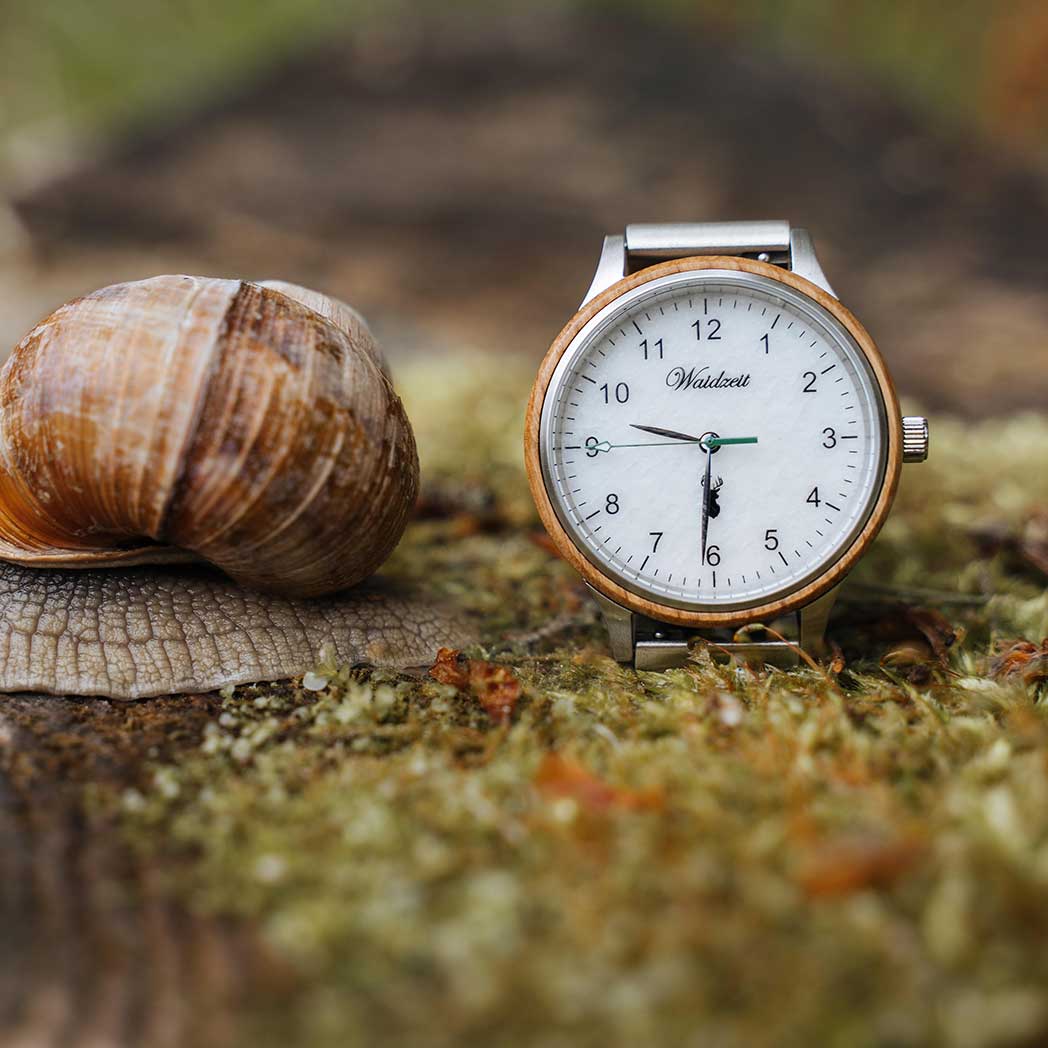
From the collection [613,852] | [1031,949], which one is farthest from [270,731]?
[1031,949]

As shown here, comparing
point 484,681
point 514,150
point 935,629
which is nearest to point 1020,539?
point 935,629

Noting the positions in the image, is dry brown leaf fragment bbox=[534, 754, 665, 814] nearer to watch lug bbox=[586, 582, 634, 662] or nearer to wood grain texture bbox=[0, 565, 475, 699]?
watch lug bbox=[586, 582, 634, 662]

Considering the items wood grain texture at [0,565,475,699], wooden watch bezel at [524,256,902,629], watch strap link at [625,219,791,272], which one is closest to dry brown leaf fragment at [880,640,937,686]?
Answer: wooden watch bezel at [524,256,902,629]

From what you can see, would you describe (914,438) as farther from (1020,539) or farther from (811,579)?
(1020,539)

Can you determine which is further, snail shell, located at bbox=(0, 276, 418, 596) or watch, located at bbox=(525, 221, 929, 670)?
watch, located at bbox=(525, 221, 929, 670)

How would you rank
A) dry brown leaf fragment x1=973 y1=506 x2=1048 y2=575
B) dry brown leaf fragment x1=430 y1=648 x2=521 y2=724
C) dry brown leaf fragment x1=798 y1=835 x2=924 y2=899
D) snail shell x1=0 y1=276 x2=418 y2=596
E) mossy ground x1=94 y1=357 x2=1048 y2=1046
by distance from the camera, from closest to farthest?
mossy ground x1=94 y1=357 x2=1048 y2=1046, dry brown leaf fragment x1=798 y1=835 x2=924 y2=899, snail shell x1=0 y1=276 x2=418 y2=596, dry brown leaf fragment x1=430 y1=648 x2=521 y2=724, dry brown leaf fragment x1=973 y1=506 x2=1048 y2=575

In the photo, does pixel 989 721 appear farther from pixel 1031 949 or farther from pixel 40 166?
pixel 40 166

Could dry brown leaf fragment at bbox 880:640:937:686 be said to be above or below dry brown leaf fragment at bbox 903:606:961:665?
below

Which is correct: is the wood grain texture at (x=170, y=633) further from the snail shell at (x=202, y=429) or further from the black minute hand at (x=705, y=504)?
the black minute hand at (x=705, y=504)
